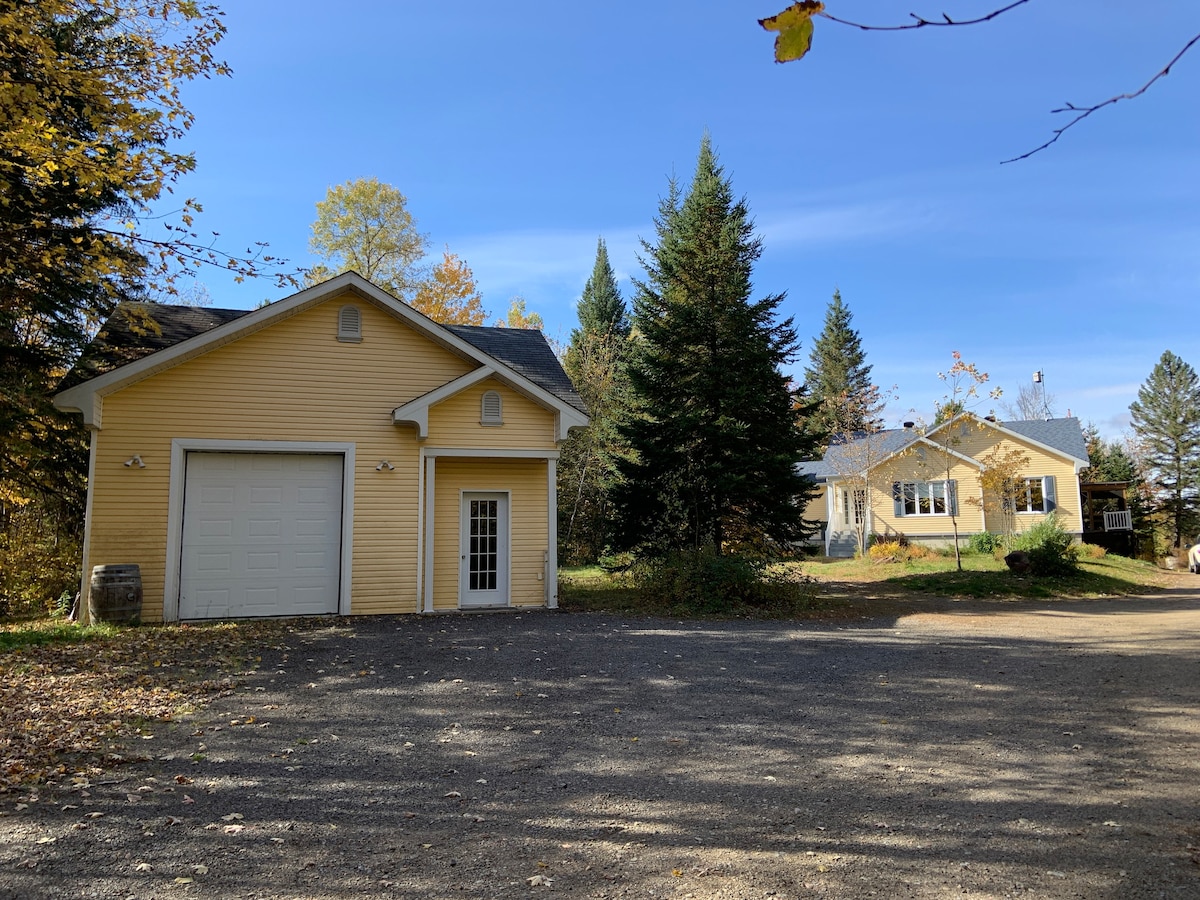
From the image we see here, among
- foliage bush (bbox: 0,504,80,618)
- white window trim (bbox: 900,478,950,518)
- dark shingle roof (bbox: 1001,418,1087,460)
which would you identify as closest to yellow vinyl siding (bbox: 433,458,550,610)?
foliage bush (bbox: 0,504,80,618)

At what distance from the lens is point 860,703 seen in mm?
6969

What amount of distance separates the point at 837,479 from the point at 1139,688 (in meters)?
26.4

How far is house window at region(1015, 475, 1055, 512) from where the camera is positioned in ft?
99.2

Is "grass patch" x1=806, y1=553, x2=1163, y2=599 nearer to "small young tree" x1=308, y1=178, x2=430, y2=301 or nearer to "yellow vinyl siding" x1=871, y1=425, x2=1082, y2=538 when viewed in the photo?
"yellow vinyl siding" x1=871, y1=425, x2=1082, y2=538

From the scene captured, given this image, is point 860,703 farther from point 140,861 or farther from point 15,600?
point 15,600

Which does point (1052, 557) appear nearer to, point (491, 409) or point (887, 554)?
point (887, 554)

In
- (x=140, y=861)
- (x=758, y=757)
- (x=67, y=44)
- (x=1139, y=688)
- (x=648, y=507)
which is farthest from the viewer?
(x=648, y=507)

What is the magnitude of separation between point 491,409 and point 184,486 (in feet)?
16.8

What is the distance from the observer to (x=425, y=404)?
42.2ft

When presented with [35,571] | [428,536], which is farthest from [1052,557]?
[35,571]

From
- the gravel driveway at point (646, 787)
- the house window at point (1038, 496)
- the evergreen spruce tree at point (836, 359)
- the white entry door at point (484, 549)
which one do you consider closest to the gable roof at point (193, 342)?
the white entry door at point (484, 549)

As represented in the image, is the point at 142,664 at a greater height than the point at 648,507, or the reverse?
the point at 648,507

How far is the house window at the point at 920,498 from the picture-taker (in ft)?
102

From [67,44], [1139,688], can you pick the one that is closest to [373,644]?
[1139,688]
